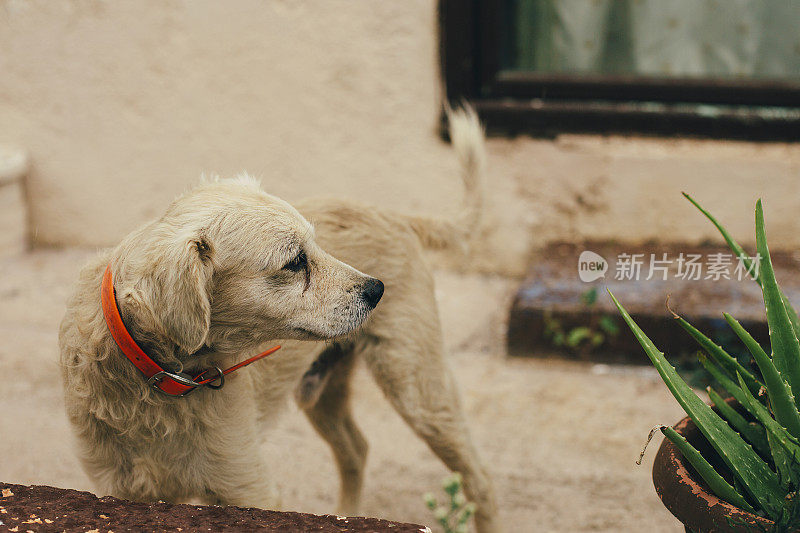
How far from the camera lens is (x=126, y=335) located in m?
1.80

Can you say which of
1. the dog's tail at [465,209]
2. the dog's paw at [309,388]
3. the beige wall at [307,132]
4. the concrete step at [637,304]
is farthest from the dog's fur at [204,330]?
the beige wall at [307,132]

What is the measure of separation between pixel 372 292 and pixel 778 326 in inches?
38.0

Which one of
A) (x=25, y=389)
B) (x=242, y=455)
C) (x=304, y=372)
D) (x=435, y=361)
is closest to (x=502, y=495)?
(x=435, y=361)

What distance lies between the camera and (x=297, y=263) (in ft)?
6.53

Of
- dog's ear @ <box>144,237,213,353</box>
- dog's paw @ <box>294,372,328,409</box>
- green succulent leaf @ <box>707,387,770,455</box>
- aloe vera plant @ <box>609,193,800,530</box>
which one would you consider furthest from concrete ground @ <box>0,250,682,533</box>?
dog's ear @ <box>144,237,213,353</box>

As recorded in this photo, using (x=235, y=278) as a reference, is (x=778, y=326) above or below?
below

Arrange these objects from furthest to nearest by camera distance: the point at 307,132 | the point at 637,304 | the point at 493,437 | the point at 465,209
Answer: the point at 307,132
the point at 637,304
the point at 493,437
the point at 465,209

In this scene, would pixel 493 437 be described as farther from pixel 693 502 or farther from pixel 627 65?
pixel 627 65

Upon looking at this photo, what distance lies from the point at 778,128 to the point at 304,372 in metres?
3.18

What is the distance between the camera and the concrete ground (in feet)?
10.2

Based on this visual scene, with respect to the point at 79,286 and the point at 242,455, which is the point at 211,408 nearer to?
the point at 242,455

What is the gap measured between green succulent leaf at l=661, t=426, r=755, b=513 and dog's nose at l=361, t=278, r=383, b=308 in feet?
2.52

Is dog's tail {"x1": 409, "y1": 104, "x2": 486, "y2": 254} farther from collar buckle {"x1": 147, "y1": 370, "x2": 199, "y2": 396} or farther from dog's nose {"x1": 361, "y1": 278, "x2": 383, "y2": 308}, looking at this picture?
collar buckle {"x1": 147, "y1": 370, "x2": 199, "y2": 396}

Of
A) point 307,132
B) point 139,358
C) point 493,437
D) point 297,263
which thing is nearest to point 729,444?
point 297,263
